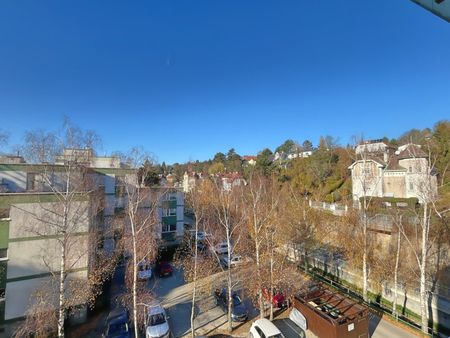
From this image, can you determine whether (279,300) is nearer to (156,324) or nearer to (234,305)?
(234,305)

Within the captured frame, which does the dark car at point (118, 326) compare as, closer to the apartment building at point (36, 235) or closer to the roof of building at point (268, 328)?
the apartment building at point (36, 235)

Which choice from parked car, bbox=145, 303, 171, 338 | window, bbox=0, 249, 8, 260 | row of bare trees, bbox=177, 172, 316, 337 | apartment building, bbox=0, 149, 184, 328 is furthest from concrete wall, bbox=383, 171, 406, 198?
window, bbox=0, 249, 8, 260

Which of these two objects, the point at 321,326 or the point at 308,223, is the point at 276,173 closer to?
the point at 308,223

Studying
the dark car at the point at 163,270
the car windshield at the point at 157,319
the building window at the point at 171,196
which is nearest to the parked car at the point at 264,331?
the car windshield at the point at 157,319

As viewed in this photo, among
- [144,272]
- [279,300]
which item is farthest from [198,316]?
[144,272]

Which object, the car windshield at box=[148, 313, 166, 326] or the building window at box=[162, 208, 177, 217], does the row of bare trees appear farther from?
the building window at box=[162, 208, 177, 217]

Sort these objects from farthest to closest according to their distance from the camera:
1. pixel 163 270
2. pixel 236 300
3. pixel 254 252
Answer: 1. pixel 163 270
2. pixel 254 252
3. pixel 236 300
